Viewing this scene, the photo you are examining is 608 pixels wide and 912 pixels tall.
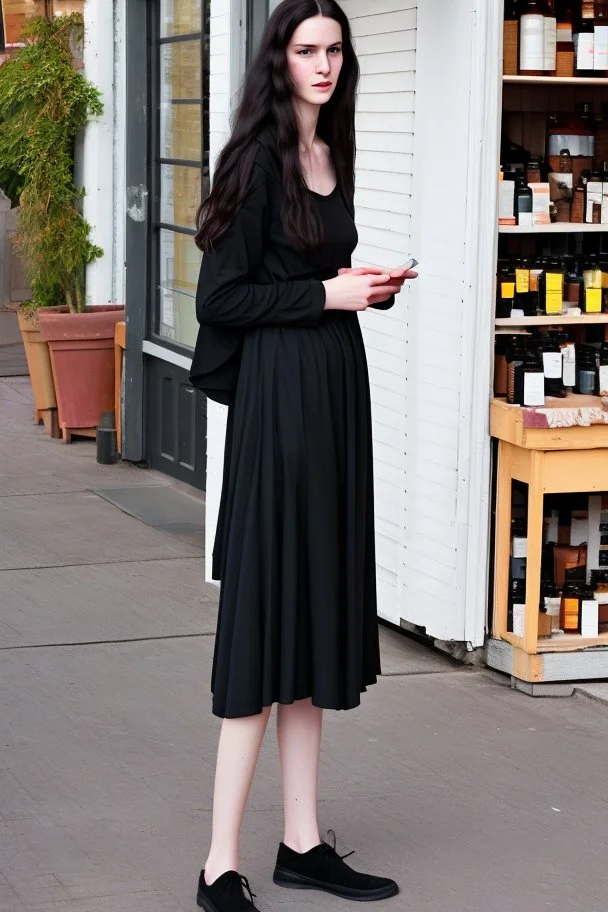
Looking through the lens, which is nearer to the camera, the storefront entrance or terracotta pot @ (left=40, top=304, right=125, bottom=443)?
the storefront entrance

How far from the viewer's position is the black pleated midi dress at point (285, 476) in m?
3.53

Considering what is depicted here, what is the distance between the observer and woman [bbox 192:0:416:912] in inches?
138

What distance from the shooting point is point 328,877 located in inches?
150

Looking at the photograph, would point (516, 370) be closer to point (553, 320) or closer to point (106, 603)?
point (553, 320)

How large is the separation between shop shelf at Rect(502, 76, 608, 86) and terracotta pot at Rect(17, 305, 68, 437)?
486 centimetres

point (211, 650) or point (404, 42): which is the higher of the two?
point (404, 42)

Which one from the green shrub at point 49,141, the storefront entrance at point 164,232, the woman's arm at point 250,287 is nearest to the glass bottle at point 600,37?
the woman's arm at point 250,287

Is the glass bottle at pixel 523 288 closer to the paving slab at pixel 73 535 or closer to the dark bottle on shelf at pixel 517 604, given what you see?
the dark bottle on shelf at pixel 517 604

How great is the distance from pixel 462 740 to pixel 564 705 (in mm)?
526

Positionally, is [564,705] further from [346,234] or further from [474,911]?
[346,234]

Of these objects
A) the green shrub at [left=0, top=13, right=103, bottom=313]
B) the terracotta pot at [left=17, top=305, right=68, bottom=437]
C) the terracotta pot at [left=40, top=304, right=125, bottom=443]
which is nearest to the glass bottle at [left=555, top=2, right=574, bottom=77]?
the terracotta pot at [left=40, top=304, right=125, bottom=443]

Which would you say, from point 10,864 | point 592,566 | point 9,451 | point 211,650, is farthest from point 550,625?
point 9,451

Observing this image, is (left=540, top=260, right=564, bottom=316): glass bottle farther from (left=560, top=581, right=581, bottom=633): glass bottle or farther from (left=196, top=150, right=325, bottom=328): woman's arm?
(left=196, top=150, right=325, bottom=328): woman's arm

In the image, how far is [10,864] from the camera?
392 cm
